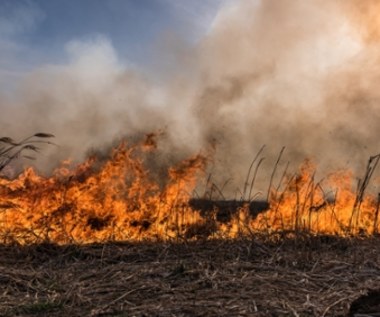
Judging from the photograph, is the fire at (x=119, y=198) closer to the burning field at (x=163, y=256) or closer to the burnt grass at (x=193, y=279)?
the burning field at (x=163, y=256)

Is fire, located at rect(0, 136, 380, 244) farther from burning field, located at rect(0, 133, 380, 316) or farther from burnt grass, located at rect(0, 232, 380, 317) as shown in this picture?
burnt grass, located at rect(0, 232, 380, 317)

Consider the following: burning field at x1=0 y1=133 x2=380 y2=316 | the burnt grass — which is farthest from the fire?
the burnt grass

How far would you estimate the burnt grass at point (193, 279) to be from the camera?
13.2 feet

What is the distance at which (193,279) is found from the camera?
4.89 metres

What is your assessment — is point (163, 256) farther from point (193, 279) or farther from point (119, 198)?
point (119, 198)

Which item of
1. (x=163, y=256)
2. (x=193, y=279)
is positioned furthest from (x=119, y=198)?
(x=193, y=279)

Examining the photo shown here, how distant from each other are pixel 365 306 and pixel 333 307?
548 mm

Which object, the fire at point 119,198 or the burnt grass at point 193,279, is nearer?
the burnt grass at point 193,279

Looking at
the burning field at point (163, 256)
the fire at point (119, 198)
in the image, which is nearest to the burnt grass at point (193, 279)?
the burning field at point (163, 256)

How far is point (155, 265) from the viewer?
18.6ft

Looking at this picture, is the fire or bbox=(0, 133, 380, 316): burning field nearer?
bbox=(0, 133, 380, 316): burning field

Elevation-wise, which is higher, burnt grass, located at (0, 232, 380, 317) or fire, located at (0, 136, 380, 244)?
fire, located at (0, 136, 380, 244)

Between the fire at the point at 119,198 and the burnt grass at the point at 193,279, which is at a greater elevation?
the fire at the point at 119,198

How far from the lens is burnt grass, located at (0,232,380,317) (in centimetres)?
404
